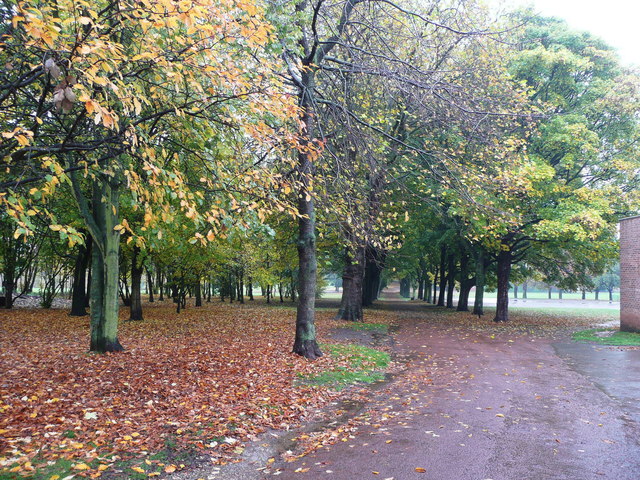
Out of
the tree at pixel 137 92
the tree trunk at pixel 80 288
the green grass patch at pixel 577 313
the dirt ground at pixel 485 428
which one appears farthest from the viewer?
the green grass patch at pixel 577 313

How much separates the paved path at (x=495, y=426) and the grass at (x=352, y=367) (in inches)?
28.4

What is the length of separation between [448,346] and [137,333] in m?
10.6

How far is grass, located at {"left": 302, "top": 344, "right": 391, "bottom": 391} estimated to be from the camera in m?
9.11

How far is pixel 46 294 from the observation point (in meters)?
29.1

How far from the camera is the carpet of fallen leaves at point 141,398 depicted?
197 inches

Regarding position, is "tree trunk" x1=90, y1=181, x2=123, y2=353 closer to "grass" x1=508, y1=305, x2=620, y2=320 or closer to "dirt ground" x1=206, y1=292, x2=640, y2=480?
"dirt ground" x1=206, y1=292, x2=640, y2=480

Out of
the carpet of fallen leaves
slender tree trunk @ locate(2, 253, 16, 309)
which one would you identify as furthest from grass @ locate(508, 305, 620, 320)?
slender tree trunk @ locate(2, 253, 16, 309)

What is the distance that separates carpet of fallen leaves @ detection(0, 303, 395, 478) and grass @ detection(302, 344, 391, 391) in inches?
12.7

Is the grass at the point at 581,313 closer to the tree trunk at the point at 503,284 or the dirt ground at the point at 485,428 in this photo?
the tree trunk at the point at 503,284

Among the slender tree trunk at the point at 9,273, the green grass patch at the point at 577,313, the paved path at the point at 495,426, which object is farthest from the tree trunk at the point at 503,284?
the slender tree trunk at the point at 9,273

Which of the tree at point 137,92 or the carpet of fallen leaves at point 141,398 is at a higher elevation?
the tree at point 137,92

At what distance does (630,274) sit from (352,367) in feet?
50.4

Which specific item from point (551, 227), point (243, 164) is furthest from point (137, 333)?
point (551, 227)

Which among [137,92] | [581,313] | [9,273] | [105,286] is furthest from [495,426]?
[581,313]
